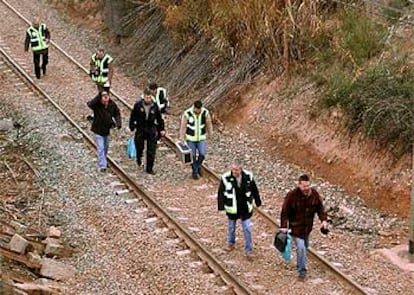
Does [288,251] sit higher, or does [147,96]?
[147,96]

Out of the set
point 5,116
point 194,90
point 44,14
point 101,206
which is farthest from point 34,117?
point 44,14

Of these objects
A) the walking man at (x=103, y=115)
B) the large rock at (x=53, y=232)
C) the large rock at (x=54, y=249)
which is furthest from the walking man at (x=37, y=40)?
the large rock at (x=54, y=249)

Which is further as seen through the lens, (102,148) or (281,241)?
(102,148)

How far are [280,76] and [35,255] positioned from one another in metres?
8.49

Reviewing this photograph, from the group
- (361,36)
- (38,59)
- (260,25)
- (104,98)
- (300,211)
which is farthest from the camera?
(38,59)

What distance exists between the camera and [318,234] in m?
14.5

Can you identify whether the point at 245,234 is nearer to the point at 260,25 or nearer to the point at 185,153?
the point at 185,153

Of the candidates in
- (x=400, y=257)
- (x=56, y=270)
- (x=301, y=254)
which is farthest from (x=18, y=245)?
(x=400, y=257)

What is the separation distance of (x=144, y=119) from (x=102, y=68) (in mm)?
4496

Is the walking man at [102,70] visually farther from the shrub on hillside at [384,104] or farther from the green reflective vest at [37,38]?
the shrub on hillside at [384,104]

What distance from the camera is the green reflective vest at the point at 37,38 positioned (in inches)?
907

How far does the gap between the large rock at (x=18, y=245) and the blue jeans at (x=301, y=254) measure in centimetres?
419

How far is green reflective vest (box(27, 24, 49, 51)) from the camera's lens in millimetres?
23047

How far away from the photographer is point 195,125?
16.2m
